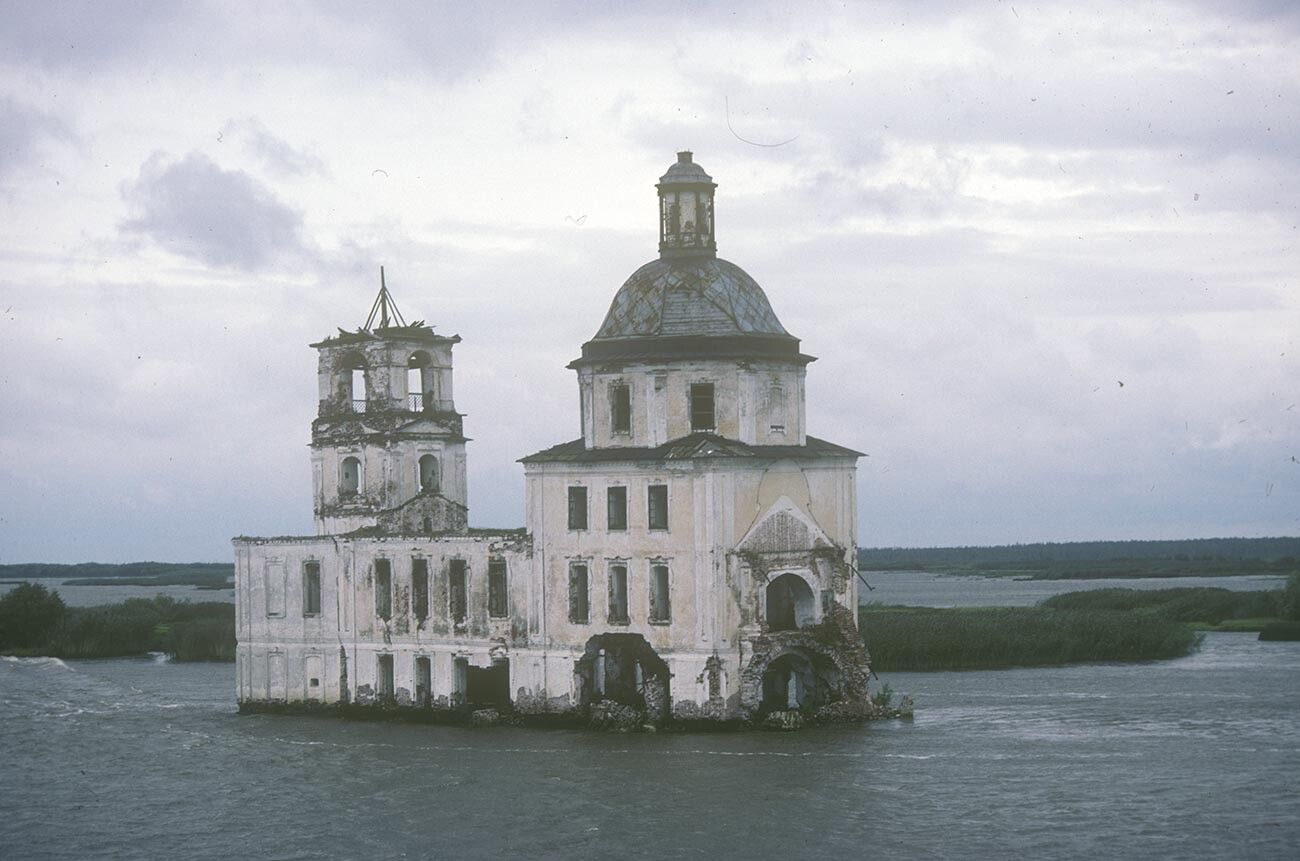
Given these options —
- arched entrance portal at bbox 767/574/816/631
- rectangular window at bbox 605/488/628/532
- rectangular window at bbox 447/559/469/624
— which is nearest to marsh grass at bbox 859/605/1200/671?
arched entrance portal at bbox 767/574/816/631

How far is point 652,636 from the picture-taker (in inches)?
2045

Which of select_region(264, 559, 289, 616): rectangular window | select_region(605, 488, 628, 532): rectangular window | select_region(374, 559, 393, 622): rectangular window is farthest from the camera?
select_region(264, 559, 289, 616): rectangular window

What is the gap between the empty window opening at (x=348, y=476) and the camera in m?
62.2

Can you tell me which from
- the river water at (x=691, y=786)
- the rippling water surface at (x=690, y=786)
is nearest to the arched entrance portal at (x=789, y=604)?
the rippling water surface at (x=690, y=786)

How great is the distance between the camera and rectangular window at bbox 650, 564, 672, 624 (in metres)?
52.0

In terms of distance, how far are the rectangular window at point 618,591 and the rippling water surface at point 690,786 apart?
3.57m

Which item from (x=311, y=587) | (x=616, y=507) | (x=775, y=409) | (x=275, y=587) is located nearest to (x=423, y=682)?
(x=311, y=587)

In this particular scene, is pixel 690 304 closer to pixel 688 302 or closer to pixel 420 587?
pixel 688 302

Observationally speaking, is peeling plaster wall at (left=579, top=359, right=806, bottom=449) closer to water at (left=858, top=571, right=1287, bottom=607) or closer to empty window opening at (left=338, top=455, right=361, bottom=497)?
empty window opening at (left=338, top=455, right=361, bottom=497)

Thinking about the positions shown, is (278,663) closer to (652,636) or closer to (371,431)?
(371,431)

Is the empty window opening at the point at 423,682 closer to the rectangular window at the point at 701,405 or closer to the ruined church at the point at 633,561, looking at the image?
the ruined church at the point at 633,561

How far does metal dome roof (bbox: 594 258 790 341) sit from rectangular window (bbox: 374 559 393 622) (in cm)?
1015

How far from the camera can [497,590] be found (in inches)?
2196

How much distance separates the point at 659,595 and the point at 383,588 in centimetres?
1101
